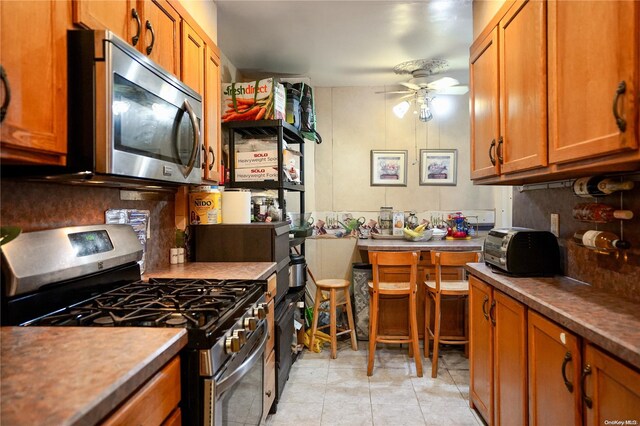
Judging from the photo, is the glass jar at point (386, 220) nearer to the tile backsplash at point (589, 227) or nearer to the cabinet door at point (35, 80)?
the tile backsplash at point (589, 227)

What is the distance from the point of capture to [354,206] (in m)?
4.12

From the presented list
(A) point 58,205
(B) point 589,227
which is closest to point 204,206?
(A) point 58,205

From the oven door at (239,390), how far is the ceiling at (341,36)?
206 cm

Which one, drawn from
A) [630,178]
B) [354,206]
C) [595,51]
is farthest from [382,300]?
[595,51]

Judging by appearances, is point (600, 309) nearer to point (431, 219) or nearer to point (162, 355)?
point (162, 355)

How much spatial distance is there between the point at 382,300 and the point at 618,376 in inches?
96.9

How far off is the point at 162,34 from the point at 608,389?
2050mm

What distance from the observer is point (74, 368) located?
825 millimetres

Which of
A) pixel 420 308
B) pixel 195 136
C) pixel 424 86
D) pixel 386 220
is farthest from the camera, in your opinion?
pixel 386 220

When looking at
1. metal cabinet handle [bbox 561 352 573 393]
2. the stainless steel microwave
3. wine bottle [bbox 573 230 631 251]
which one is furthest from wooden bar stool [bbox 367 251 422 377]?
the stainless steel microwave

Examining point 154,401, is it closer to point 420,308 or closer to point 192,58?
point 192,58

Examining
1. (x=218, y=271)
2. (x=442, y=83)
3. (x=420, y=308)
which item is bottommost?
(x=420, y=308)

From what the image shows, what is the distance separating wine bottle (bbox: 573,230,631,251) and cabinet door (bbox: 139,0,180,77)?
194 centimetres

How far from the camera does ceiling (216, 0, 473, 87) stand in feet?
8.25
